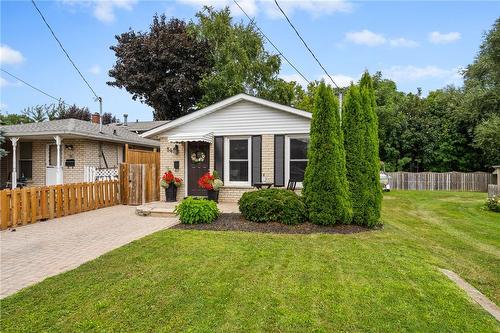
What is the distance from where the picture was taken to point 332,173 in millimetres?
7508

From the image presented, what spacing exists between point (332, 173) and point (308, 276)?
3610 millimetres

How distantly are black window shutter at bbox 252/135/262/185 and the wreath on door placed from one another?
6.62ft

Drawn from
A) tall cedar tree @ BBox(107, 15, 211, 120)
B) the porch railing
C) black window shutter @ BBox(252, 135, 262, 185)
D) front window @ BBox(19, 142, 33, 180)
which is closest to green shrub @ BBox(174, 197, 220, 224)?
black window shutter @ BBox(252, 135, 262, 185)

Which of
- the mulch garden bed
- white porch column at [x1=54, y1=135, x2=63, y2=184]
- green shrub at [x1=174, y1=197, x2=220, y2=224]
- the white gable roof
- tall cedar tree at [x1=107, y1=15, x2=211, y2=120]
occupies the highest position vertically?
tall cedar tree at [x1=107, y1=15, x2=211, y2=120]

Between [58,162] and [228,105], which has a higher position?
[228,105]

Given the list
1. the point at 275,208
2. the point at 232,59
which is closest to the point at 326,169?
the point at 275,208

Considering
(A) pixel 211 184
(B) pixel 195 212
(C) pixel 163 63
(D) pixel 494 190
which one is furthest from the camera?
(C) pixel 163 63

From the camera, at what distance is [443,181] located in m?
21.4

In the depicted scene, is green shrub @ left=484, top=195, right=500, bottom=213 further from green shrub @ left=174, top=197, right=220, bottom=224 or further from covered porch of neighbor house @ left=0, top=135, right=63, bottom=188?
covered porch of neighbor house @ left=0, top=135, right=63, bottom=188

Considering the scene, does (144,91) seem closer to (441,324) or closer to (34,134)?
(34,134)

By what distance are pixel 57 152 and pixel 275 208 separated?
36.6ft

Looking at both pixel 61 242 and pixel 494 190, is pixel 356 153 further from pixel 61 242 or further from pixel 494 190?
pixel 494 190

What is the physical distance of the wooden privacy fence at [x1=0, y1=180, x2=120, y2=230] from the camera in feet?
25.5

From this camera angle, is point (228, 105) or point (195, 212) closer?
point (195, 212)
